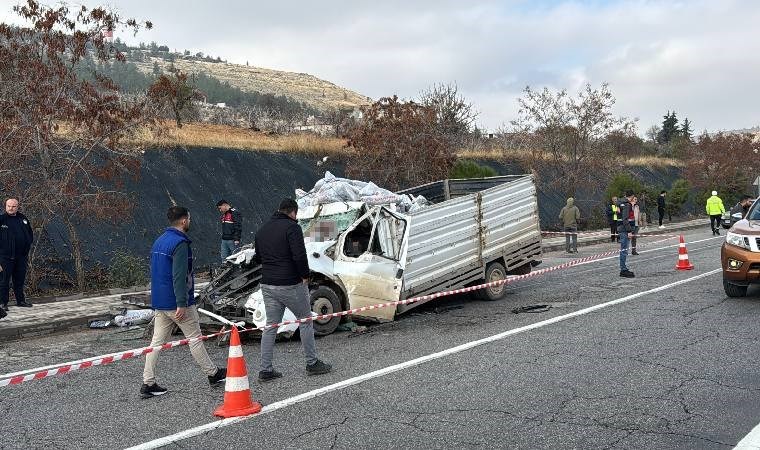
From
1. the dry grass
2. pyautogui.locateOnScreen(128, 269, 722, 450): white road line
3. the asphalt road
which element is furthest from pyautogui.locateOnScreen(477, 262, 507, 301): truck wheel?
the dry grass

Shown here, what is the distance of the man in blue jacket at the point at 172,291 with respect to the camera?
253 inches

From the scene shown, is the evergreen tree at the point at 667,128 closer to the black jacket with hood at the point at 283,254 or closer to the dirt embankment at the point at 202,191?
the dirt embankment at the point at 202,191

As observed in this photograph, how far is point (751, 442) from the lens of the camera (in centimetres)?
471

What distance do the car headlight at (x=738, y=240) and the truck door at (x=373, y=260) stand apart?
16.2 ft

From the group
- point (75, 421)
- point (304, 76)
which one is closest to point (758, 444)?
point (75, 421)

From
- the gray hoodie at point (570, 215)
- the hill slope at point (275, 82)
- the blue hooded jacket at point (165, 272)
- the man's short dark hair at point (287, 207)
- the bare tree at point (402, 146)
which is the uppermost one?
the hill slope at point (275, 82)

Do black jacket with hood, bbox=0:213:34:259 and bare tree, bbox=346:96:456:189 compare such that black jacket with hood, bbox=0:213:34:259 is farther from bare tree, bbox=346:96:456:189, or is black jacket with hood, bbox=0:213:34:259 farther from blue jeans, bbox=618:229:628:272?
bare tree, bbox=346:96:456:189

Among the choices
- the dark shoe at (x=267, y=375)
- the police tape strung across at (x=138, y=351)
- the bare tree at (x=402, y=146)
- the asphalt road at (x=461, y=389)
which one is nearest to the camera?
the asphalt road at (x=461, y=389)

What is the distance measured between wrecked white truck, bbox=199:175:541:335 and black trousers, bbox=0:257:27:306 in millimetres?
4299

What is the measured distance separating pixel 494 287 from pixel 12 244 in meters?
8.29

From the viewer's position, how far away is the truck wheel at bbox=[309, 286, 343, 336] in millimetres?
9211

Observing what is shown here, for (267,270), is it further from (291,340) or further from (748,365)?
(748,365)

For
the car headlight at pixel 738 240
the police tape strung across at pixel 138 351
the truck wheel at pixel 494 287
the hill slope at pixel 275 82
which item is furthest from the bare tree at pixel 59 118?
the hill slope at pixel 275 82

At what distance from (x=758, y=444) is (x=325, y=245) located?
6114mm
